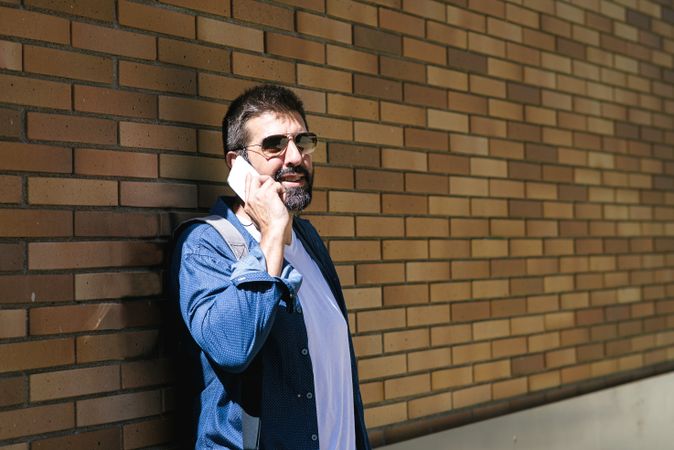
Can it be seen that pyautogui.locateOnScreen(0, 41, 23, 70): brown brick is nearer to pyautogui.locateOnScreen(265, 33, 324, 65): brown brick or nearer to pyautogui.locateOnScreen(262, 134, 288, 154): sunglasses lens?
pyautogui.locateOnScreen(262, 134, 288, 154): sunglasses lens

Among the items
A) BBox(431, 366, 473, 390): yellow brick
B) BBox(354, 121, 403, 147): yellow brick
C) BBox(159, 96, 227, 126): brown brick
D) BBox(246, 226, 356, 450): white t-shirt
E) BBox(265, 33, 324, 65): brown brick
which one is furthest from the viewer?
BBox(431, 366, 473, 390): yellow brick

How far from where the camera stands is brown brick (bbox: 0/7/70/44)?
249 centimetres

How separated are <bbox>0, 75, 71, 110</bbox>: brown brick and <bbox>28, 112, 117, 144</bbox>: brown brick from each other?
0.04 meters

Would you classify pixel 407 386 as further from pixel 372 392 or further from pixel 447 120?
pixel 447 120

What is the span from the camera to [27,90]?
253 centimetres

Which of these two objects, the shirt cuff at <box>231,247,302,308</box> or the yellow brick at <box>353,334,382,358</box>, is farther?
the yellow brick at <box>353,334,382,358</box>

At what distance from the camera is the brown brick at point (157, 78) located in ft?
9.12

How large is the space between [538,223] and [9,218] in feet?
9.51

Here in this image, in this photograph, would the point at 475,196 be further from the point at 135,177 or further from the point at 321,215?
the point at 135,177

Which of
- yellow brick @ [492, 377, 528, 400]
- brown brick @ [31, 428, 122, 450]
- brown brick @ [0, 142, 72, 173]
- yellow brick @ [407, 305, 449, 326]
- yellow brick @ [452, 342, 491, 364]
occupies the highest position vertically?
brown brick @ [0, 142, 72, 173]

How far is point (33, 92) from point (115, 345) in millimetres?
764

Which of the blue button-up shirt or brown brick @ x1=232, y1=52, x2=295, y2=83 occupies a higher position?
brown brick @ x1=232, y1=52, x2=295, y2=83

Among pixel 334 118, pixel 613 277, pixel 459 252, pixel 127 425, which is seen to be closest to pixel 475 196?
pixel 459 252

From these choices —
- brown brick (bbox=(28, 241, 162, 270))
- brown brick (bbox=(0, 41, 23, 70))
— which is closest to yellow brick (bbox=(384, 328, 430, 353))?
brown brick (bbox=(28, 241, 162, 270))
